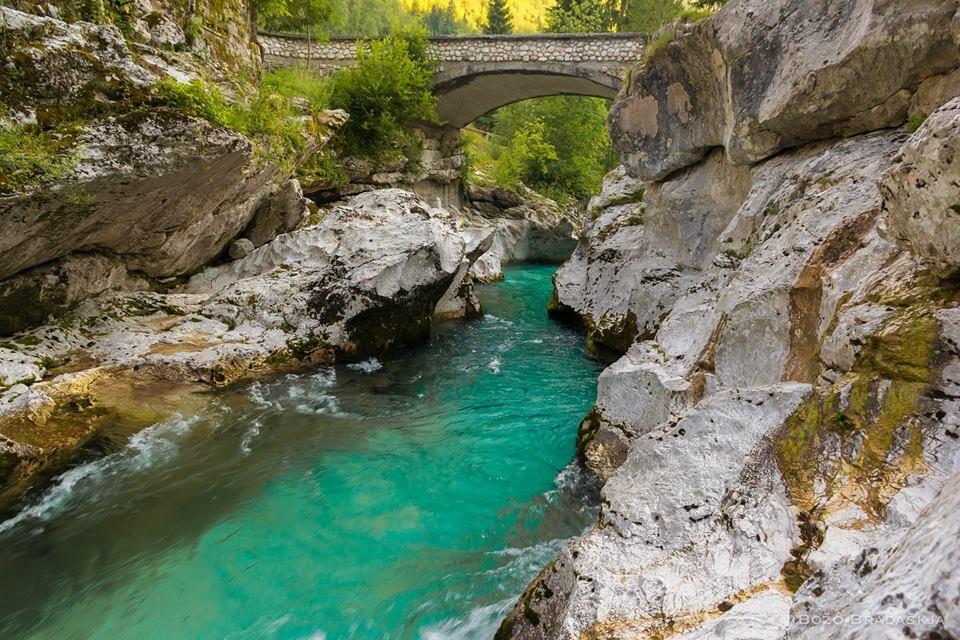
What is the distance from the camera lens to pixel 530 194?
29797 mm

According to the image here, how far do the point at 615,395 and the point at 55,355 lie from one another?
7.83 metres

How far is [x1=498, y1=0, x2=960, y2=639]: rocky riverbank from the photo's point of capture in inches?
93.4

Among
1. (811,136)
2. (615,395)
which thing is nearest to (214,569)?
(615,395)

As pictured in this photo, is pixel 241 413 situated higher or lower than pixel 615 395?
lower

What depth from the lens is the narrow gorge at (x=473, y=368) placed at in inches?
113

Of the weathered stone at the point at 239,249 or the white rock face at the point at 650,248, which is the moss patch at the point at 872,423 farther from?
the weathered stone at the point at 239,249

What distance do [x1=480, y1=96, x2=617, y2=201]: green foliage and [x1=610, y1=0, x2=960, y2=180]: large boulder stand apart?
23316 millimetres

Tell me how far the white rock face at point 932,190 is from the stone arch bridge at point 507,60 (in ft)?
61.5

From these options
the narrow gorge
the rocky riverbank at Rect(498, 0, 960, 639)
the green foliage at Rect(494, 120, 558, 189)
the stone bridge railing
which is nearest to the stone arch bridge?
the stone bridge railing

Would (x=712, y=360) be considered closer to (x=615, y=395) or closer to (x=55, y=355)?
(x=615, y=395)

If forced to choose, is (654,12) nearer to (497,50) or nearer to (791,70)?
(497,50)

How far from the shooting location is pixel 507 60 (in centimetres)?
2103

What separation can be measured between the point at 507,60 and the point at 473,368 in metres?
15.9

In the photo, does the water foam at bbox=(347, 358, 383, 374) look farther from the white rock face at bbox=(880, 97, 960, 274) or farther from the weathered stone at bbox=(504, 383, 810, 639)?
the white rock face at bbox=(880, 97, 960, 274)
